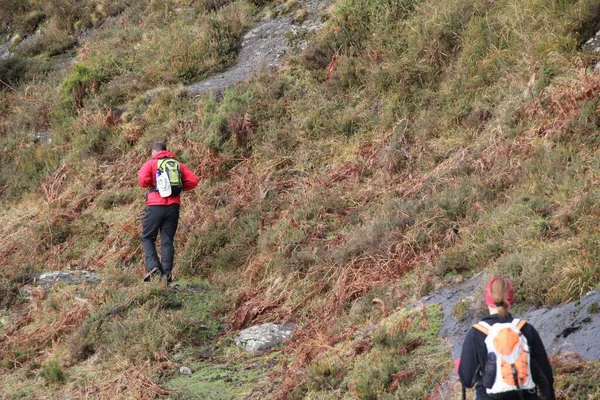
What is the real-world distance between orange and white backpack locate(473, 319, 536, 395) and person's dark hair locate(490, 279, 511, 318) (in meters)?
0.10

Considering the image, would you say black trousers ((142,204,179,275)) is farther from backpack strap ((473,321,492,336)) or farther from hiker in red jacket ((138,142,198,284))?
backpack strap ((473,321,492,336))

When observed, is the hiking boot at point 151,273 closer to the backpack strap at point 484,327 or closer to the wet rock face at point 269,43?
the wet rock face at point 269,43

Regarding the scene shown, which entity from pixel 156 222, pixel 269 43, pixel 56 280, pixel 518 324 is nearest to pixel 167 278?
pixel 156 222

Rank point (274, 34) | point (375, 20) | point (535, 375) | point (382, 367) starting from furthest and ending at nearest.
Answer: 1. point (274, 34)
2. point (375, 20)
3. point (382, 367)
4. point (535, 375)

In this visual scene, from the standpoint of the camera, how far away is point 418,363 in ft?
20.6

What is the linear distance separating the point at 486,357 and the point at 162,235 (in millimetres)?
6453

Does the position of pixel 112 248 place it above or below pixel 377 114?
below

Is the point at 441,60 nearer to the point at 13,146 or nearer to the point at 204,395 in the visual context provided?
the point at 204,395

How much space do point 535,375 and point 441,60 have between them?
8.14 m

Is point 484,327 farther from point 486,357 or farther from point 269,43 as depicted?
point 269,43

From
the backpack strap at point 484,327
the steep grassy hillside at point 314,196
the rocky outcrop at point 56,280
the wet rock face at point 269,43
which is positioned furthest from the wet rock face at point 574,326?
the wet rock face at point 269,43

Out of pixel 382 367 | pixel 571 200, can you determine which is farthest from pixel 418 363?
pixel 571 200

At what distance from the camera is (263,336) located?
8148 millimetres

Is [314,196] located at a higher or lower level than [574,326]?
lower
